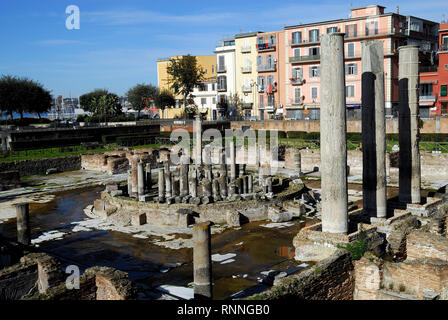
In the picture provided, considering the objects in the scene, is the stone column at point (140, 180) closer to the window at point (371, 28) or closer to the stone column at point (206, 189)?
the stone column at point (206, 189)

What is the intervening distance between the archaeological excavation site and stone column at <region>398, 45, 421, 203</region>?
4 centimetres

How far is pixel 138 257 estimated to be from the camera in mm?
15539

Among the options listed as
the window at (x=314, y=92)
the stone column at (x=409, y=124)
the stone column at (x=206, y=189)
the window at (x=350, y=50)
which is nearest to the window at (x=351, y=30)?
the window at (x=350, y=50)

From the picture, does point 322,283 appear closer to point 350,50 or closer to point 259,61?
point 350,50

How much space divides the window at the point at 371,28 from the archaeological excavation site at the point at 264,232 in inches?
890

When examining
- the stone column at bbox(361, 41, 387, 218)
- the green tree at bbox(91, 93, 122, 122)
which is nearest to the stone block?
the stone column at bbox(361, 41, 387, 218)

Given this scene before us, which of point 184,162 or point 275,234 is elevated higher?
point 184,162

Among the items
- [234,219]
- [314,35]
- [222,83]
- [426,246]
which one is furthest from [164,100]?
[426,246]

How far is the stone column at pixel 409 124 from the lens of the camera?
16.9 meters

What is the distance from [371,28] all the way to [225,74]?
1976 centimetres
